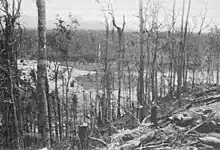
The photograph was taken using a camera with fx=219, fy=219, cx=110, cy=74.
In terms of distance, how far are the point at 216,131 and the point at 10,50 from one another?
10494 mm

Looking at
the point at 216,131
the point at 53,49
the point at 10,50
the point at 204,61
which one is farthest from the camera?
the point at 204,61

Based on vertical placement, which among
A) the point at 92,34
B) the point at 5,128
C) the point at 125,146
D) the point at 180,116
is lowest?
the point at 5,128

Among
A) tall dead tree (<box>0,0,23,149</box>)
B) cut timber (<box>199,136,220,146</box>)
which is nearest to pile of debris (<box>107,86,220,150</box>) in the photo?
cut timber (<box>199,136,220,146</box>)

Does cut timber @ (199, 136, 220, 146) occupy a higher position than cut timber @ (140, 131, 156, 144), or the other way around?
cut timber @ (199, 136, 220, 146)

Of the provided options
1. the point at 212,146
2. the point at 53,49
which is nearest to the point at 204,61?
the point at 53,49

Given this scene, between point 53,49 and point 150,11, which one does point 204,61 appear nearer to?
point 150,11

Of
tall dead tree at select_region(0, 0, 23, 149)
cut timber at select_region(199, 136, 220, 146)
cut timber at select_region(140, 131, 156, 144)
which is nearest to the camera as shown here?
cut timber at select_region(199, 136, 220, 146)

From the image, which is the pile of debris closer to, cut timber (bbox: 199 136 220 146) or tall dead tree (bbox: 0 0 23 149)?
cut timber (bbox: 199 136 220 146)

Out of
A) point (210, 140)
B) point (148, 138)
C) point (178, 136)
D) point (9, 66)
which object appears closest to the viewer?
point (210, 140)

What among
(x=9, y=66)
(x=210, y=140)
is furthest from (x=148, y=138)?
(x=9, y=66)

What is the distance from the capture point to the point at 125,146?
5590 millimetres

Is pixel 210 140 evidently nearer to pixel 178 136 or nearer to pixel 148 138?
pixel 178 136

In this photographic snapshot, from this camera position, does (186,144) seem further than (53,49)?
No

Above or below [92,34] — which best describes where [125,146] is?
below
